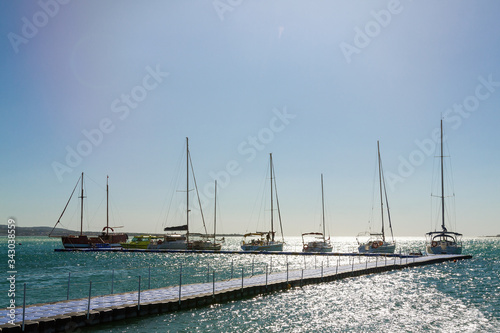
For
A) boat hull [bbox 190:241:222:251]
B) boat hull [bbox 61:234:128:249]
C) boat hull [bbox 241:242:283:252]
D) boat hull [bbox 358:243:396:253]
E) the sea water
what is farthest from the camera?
boat hull [bbox 61:234:128:249]

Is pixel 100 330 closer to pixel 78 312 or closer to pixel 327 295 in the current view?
pixel 78 312

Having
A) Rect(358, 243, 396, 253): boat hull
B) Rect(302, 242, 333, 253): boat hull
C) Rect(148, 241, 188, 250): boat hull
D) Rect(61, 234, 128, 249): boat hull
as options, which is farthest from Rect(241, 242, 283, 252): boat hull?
Rect(61, 234, 128, 249): boat hull

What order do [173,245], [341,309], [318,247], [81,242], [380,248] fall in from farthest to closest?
[81,242], [173,245], [318,247], [380,248], [341,309]

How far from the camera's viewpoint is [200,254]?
93500mm

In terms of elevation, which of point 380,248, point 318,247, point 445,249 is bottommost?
point 445,249

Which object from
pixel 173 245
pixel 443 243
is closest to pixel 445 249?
pixel 443 243

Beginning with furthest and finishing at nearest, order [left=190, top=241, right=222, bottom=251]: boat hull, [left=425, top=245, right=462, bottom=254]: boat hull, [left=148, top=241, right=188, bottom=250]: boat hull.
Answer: [left=148, top=241, right=188, bottom=250]: boat hull
[left=190, top=241, right=222, bottom=251]: boat hull
[left=425, top=245, right=462, bottom=254]: boat hull

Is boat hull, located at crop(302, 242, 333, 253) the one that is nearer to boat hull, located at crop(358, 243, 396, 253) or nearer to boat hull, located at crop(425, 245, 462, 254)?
boat hull, located at crop(358, 243, 396, 253)

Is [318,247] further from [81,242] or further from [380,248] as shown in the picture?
[81,242]

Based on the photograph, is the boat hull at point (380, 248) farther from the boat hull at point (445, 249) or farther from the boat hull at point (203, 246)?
the boat hull at point (203, 246)

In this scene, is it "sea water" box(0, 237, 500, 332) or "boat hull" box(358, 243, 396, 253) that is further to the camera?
"boat hull" box(358, 243, 396, 253)

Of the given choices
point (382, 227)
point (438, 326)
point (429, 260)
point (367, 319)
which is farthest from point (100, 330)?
point (382, 227)

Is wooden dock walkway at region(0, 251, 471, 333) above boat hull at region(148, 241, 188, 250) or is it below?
above

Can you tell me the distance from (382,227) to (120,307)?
2477 inches
